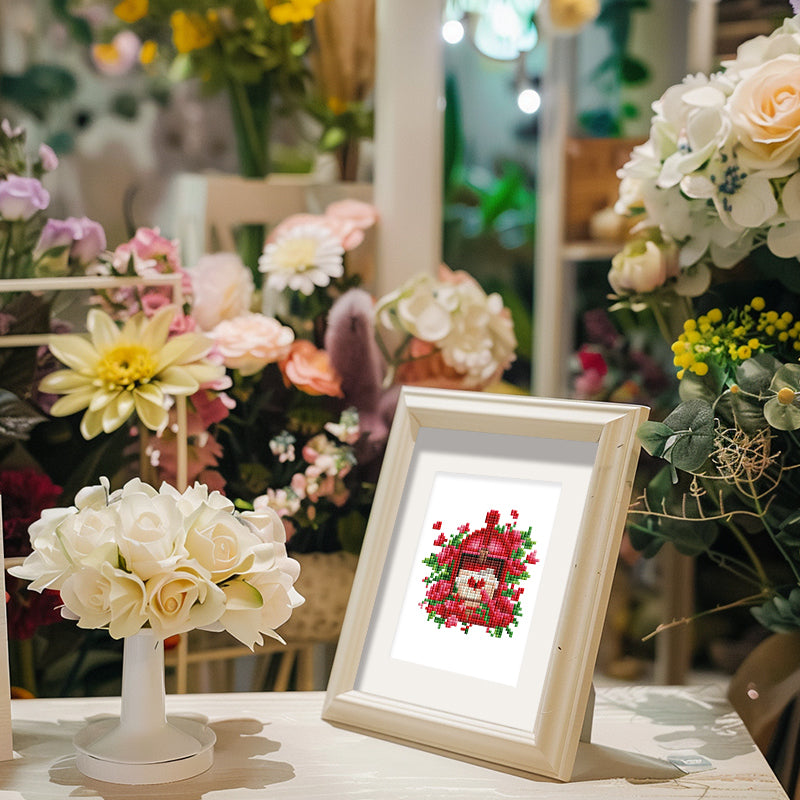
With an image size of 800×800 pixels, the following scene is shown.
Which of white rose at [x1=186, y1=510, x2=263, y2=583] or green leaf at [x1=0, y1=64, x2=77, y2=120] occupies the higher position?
green leaf at [x1=0, y1=64, x2=77, y2=120]

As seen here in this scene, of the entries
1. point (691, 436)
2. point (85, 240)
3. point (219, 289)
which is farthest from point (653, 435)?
point (85, 240)

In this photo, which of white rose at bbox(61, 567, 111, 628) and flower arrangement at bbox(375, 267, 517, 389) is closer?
white rose at bbox(61, 567, 111, 628)

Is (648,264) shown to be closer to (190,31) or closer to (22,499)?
(190,31)

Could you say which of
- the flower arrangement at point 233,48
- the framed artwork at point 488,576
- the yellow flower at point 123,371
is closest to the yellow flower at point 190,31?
the flower arrangement at point 233,48

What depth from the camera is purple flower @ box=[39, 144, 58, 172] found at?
1.06m

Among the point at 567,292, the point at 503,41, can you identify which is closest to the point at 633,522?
the point at 567,292

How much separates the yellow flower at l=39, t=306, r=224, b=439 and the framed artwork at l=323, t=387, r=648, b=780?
0.78 ft

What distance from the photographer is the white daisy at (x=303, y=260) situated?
1.09 meters

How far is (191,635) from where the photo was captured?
1121 millimetres

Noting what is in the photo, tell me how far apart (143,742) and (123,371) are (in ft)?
1.23

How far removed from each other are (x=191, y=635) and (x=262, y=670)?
0.10 metres

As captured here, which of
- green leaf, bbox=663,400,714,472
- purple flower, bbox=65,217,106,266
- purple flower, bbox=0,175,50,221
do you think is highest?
purple flower, bbox=0,175,50,221

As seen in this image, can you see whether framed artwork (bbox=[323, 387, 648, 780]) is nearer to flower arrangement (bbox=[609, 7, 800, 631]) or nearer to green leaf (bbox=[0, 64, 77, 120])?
flower arrangement (bbox=[609, 7, 800, 631])

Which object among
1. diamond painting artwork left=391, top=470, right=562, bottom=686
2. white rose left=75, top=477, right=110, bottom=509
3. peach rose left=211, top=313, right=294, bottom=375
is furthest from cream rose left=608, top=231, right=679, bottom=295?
white rose left=75, top=477, right=110, bottom=509
